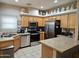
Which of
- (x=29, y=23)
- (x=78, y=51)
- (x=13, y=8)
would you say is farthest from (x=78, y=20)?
(x=13, y=8)

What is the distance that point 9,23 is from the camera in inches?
219

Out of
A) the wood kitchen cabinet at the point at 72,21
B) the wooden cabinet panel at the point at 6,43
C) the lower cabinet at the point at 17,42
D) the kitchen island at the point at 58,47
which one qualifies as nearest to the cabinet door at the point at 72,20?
the wood kitchen cabinet at the point at 72,21

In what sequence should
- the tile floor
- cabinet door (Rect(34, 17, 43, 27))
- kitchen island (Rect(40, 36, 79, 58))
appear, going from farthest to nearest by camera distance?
cabinet door (Rect(34, 17, 43, 27)), the tile floor, kitchen island (Rect(40, 36, 79, 58))

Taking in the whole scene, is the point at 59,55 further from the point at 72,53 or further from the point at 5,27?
the point at 5,27

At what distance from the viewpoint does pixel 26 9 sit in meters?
6.27

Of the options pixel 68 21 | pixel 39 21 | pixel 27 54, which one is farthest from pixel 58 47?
pixel 39 21

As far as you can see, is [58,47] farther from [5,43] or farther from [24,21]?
[24,21]

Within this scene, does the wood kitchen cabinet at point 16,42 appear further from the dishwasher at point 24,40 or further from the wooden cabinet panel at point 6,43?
the wooden cabinet panel at point 6,43

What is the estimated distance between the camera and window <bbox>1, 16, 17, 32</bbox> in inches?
208

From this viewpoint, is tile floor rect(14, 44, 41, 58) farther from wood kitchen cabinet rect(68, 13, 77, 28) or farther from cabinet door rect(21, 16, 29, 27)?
wood kitchen cabinet rect(68, 13, 77, 28)

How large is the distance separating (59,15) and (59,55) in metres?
3.91

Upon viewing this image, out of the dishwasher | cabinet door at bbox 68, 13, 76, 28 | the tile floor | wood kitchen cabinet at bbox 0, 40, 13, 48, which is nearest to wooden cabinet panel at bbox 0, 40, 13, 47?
wood kitchen cabinet at bbox 0, 40, 13, 48

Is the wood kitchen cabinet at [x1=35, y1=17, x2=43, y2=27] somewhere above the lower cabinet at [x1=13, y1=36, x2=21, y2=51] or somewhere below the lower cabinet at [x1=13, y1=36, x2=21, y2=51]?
above

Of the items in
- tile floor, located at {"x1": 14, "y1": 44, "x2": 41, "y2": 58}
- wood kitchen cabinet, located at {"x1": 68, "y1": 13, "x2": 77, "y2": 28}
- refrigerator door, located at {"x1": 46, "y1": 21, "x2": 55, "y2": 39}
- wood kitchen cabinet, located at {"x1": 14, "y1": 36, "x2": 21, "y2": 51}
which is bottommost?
tile floor, located at {"x1": 14, "y1": 44, "x2": 41, "y2": 58}
